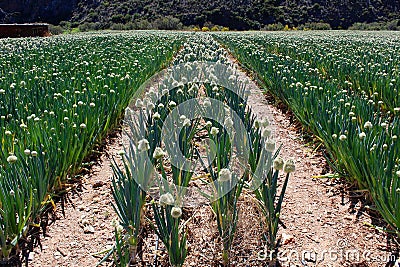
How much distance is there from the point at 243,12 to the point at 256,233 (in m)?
50.4

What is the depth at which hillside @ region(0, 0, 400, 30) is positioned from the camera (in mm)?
48594

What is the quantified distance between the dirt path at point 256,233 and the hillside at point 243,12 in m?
45.2

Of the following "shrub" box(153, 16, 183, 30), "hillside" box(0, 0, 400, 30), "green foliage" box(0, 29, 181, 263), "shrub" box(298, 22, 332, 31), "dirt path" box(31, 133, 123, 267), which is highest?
"hillside" box(0, 0, 400, 30)

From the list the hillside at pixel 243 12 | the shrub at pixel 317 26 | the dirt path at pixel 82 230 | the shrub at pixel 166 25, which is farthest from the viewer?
the hillside at pixel 243 12

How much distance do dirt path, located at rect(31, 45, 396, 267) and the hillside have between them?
45245 millimetres

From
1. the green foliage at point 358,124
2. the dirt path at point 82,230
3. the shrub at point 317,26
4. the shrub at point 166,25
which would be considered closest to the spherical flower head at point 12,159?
the dirt path at point 82,230

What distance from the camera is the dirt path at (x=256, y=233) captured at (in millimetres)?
2562

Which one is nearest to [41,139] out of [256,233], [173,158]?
[173,158]

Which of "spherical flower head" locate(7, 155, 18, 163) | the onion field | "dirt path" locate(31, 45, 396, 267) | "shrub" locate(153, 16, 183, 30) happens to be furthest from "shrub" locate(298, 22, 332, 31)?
"spherical flower head" locate(7, 155, 18, 163)

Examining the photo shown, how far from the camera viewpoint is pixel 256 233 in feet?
9.05

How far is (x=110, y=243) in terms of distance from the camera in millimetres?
2758

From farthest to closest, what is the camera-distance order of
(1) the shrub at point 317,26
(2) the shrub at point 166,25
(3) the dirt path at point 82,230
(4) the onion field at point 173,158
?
(1) the shrub at point 317,26 < (2) the shrub at point 166,25 < (3) the dirt path at point 82,230 < (4) the onion field at point 173,158

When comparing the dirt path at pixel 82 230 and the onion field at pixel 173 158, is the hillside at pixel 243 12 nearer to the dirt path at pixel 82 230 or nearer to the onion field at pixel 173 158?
the onion field at pixel 173 158

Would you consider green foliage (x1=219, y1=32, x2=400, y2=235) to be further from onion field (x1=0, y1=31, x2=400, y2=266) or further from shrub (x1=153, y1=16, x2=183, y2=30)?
shrub (x1=153, y1=16, x2=183, y2=30)
